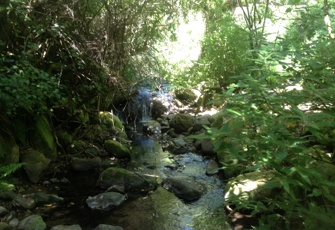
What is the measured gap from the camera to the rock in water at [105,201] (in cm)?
463

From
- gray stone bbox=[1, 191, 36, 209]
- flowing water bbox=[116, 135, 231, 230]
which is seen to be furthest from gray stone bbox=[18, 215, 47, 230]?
flowing water bbox=[116, 135, 231, 230]

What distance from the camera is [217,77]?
10344 millimetres

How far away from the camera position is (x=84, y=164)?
5918 mm

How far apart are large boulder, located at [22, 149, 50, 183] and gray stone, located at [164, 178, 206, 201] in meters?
2.08

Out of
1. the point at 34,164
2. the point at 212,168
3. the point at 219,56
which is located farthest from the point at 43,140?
the point at 219,56

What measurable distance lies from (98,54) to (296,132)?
481 centimetres

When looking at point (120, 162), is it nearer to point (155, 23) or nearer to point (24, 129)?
point (24, 129)

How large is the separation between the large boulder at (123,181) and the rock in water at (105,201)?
0.32 metres

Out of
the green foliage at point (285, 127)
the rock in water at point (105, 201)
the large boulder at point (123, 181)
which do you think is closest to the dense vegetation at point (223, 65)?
the green foliage at point (285, 127)

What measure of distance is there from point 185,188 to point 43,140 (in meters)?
2.66

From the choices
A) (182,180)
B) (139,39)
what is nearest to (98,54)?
(139,39)

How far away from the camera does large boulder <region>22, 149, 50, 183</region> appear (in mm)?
5129

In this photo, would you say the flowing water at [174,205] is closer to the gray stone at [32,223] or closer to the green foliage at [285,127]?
the gray stone at [32,223]

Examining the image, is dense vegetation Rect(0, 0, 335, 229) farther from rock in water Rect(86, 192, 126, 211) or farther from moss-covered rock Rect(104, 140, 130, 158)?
rock in water Rect(86, 192, 126, 211)
